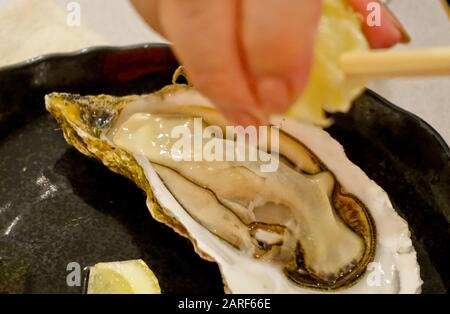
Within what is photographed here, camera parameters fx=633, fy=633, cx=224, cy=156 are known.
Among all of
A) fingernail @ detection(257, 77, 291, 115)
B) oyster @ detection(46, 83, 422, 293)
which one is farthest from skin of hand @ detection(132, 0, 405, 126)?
oyster @ detection(46, 83, 422, 293)

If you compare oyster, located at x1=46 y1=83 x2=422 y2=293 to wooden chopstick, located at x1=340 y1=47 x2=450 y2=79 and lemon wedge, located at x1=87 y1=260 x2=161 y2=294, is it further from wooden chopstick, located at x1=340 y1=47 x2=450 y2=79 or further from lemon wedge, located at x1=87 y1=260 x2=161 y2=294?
wooden chopstick, located at x1=340 y1=47 x2=450 y2=79

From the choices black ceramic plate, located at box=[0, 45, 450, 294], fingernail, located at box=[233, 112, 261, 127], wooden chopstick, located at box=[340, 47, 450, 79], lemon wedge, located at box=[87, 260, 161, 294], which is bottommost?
lemon wedge, located at box=[87, 260, 161, 294]

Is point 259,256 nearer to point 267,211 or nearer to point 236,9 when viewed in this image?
point 267,211

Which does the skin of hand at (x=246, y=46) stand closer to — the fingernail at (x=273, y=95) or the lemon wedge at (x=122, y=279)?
the fingernail at (x=273, y=95)

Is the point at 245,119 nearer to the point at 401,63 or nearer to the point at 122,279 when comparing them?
the point at 401,63

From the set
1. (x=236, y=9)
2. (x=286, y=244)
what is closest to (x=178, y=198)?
(x=286, y=244)

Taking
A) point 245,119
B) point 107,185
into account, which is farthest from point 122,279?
point 245,119
